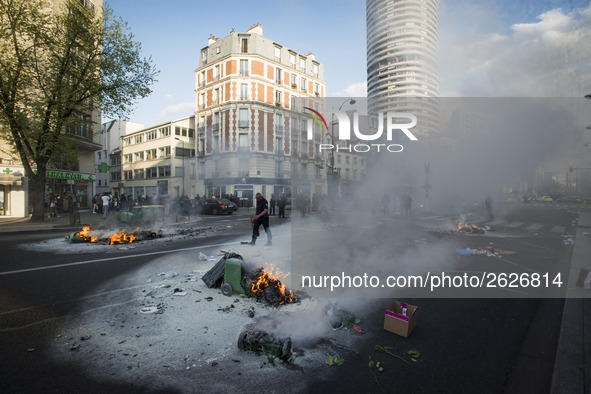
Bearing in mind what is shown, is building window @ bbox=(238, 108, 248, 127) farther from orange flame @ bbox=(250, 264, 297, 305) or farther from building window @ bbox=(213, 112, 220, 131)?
orange flame @ bbox=(250, 264, 297, 305)

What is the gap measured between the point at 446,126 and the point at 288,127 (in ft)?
81.2

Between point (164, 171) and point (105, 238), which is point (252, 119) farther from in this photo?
point (105, 238)

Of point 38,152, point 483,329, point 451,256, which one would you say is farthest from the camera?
point 38,152

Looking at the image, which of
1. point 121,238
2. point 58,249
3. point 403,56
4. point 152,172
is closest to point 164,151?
point 152,172

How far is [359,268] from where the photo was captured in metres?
6.23

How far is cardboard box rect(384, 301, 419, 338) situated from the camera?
344cm

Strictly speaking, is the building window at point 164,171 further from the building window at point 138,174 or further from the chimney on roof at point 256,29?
the chimney on roof at point 256,29

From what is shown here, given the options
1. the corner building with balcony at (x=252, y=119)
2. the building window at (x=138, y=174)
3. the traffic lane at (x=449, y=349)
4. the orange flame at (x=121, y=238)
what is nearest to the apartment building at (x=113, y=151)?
the building window at (x=138, y=174)

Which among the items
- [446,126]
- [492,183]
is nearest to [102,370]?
[446,126]

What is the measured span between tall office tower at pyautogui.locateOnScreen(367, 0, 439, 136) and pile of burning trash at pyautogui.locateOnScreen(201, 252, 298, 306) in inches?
295

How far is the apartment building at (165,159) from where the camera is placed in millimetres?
40188

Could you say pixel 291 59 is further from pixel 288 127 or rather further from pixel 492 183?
pixel 492 183

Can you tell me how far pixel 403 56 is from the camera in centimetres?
863

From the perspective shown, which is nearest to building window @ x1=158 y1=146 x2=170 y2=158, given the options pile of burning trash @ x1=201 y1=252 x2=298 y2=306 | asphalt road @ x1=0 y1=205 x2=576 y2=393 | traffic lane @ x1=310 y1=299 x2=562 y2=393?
asphalt road @ x1=0 y1=205 x2=576 y2=393
